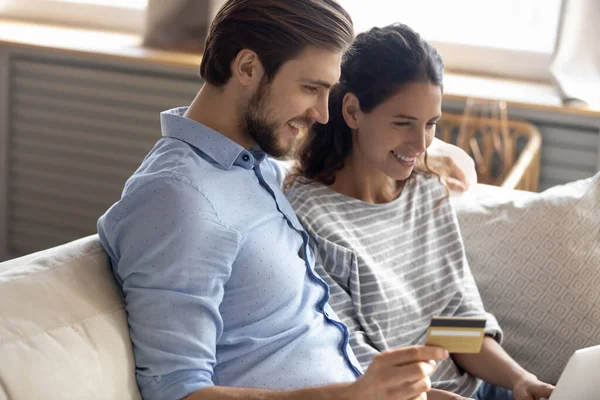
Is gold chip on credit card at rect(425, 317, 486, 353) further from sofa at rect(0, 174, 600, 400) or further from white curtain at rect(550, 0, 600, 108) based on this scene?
white curtain at rect(550, 0, 600, 108)

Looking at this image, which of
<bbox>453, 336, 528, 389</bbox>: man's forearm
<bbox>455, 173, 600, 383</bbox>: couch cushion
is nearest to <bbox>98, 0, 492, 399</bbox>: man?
<bbox>453, 336, 528, 389</bbox>: man's forearm

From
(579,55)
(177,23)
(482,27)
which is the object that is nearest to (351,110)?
(579,55)

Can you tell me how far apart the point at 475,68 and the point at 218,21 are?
192 centimetres

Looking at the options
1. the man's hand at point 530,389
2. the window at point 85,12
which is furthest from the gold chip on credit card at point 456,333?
the window at point 85,12

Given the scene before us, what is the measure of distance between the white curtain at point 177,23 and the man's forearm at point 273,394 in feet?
7.37

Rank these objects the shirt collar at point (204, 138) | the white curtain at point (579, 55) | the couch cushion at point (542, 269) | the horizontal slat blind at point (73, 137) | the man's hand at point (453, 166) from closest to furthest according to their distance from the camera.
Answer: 1. the shirt collar at point (204, 138)
2. the couch cushion at point (542, 269)
3. the man's hand at point (453, 166)
4. the white curtain at point (579, 55)
5. the horizontal slat blind at point (73, 137)

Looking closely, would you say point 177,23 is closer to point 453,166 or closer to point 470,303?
point 453,166

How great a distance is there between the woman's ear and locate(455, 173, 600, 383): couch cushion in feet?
1.41

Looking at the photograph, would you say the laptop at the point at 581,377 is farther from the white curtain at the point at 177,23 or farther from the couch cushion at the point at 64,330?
the white curtain at the point at 177,23

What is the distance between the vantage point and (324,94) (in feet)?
4.82

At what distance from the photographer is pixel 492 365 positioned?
1.70 metres

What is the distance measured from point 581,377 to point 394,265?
486 mm

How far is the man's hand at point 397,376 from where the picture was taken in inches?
45.0

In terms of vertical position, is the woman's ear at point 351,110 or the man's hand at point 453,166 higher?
the woman's ear at point 351,110
